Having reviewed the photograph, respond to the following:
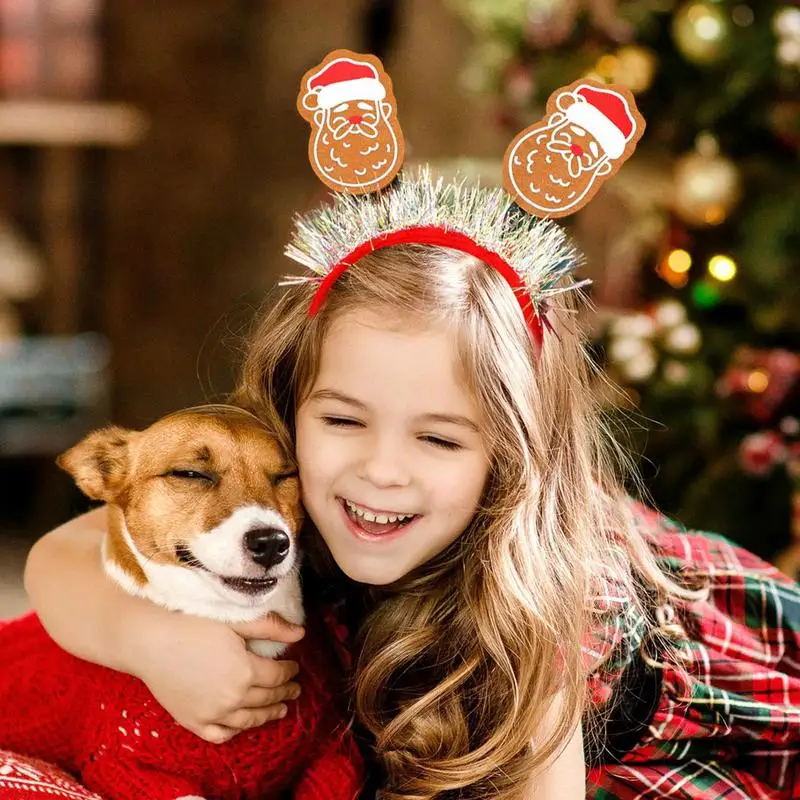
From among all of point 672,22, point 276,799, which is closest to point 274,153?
point 672,22

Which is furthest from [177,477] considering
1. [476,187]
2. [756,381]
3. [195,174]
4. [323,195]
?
[195,174]

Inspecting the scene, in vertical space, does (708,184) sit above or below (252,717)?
above

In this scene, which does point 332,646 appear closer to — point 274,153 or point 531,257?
point 531,257

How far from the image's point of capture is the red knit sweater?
105 cm

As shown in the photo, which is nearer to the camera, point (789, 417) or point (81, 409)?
point (789, 417)

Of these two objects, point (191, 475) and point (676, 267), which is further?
point (676, 267)

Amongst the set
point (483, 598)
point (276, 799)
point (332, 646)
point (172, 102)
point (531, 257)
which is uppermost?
point (172, 102)

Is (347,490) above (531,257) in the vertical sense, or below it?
below

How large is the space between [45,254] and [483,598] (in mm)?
3614

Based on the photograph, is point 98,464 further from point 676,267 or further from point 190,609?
point 676,267

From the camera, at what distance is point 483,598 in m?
1.12

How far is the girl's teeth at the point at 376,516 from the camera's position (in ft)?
3.60

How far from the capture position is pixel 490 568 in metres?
1.11

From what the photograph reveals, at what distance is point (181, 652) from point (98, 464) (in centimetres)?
24
